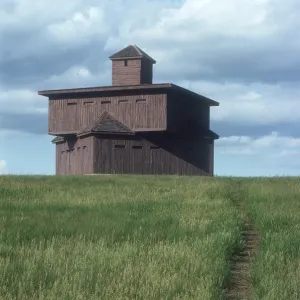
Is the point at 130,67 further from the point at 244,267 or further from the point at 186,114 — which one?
the point at 244,267

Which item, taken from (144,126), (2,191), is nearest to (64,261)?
(2,191)

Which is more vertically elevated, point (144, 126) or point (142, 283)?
point (144, 126)

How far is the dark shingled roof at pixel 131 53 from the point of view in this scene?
53588mm

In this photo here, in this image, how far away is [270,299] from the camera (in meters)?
8.55

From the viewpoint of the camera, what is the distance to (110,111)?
50062 millimetres

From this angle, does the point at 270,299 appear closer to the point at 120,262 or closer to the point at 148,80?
the point at 120,262

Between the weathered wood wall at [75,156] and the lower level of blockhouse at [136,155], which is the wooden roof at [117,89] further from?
the weathered wood wall at [75,156]

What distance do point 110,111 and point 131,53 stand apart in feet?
20.5

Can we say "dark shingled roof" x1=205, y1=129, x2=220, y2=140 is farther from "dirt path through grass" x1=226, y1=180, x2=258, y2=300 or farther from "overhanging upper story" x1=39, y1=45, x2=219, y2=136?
"dirt path through grass" x1=226, y1=180, x2=258, y2=300

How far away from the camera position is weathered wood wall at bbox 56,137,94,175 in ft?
161

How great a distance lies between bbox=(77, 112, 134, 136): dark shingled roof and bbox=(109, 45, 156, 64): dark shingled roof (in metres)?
6.43

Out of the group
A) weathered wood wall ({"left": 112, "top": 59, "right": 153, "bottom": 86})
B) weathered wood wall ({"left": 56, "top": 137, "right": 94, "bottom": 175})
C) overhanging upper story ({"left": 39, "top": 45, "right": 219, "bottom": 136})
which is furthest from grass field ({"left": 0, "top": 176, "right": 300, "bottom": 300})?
weathered wood wall ({"left": 112, "top": 59, "right": 153, "bottom": 86})

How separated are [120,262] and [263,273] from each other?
2135 mm

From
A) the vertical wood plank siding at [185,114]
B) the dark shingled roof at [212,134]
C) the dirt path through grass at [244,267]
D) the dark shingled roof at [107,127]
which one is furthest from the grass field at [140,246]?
the dark shingled roof at [212,134]
